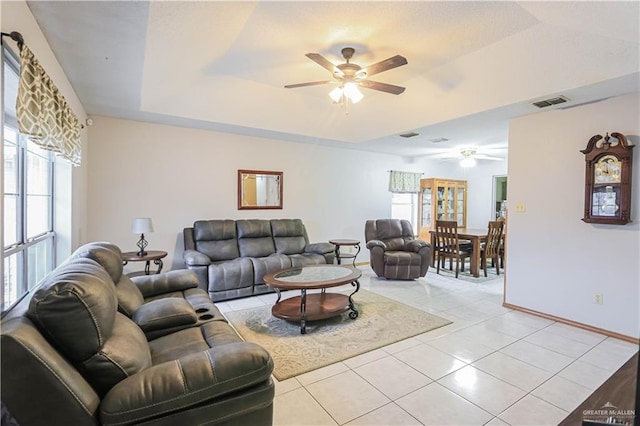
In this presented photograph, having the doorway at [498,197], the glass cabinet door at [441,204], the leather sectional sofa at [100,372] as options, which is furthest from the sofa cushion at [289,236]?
the doorway at [498,197]

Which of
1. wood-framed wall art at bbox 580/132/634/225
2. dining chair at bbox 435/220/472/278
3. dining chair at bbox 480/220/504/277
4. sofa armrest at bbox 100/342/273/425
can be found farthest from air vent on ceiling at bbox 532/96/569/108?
sofa armrest at bbox 100/342/273/425

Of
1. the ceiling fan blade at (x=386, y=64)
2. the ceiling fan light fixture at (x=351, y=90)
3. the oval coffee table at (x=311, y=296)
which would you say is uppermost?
the ceiling fan blade at (x=386, y=64)

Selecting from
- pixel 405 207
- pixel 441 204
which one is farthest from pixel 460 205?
→ pixel 405 207

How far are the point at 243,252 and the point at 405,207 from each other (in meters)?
4.33

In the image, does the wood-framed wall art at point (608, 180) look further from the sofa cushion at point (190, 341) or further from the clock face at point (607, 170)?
the sofa cushion at point (190, 341)

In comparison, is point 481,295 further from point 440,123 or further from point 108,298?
point 108,298

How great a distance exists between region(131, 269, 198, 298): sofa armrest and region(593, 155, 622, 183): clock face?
4.19m

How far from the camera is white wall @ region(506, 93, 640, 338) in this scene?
121 inches

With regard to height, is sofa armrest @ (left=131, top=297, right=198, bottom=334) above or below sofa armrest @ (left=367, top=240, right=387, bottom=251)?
below

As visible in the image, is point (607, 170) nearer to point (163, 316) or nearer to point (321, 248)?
point (321, 248)

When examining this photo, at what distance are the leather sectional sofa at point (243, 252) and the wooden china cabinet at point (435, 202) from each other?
3.35m

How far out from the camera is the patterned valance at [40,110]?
5.46 ft

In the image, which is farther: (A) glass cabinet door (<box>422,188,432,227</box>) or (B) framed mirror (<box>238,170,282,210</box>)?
(A) glass cabinet door (<box>422,188,432,227</box>)

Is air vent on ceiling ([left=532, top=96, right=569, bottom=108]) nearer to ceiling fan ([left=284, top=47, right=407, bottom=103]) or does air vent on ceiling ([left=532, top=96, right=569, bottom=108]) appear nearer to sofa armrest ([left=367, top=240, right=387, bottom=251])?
ceiling fan ([left=284, top=47, right=407, bottom=103])
